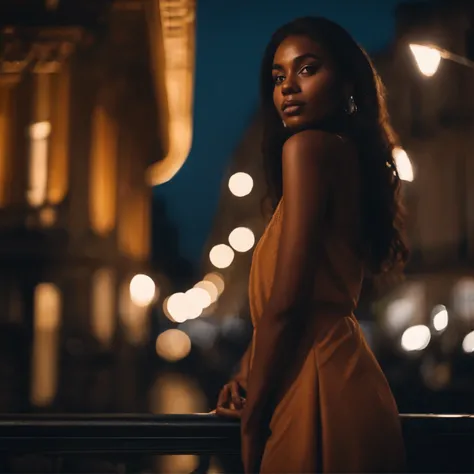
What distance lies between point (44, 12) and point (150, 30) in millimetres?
8027

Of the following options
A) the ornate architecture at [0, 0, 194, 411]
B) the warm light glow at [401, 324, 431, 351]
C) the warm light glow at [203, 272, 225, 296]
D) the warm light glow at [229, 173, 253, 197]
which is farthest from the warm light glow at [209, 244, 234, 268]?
the warm light glow at [401, 324, 431, 351]

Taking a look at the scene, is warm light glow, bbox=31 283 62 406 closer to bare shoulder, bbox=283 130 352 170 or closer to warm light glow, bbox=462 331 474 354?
warm light glow, bbox=462 331 474 354

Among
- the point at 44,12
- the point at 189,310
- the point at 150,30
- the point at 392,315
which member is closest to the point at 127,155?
the point at 150,30

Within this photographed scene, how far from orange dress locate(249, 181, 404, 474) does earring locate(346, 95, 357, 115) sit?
0.28 metres

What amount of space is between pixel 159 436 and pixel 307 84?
46.6 inches

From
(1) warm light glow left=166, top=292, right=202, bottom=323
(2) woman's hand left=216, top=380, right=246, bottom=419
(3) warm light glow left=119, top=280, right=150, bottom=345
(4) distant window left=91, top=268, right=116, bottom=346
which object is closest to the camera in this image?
(2) woman's hand left=216, top=380, right=246, bottom=419

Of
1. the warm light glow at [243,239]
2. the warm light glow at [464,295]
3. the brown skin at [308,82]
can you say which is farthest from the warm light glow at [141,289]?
the brown skin at [308,82]

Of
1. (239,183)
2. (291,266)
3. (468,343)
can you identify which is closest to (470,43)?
A: (291,266)

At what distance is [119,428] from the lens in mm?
3092

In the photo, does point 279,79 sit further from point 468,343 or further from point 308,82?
point 468,343

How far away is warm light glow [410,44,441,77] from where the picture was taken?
1239 centimetres

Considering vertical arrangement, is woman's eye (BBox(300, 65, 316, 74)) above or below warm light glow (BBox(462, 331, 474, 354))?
above

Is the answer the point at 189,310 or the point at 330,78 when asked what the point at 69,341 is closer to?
the point at 330,78

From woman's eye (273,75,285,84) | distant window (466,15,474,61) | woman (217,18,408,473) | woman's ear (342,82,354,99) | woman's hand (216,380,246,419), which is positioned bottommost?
woman's hand (216,380,246,419)
